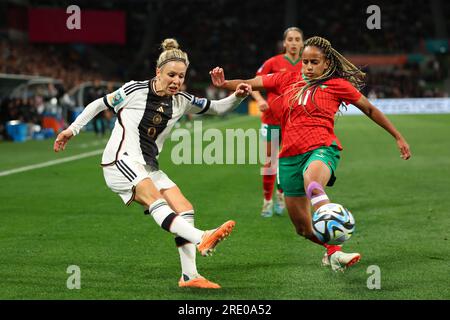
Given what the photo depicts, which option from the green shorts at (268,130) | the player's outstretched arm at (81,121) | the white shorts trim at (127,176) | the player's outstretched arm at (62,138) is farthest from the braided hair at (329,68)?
the green shorts at (268,130)

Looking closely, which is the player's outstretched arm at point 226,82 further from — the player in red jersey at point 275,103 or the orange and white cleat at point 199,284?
the player in red jersey at point 275,103

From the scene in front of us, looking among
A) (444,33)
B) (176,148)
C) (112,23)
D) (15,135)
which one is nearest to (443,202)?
(176,148)

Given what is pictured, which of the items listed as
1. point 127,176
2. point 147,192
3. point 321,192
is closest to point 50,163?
point 127,176

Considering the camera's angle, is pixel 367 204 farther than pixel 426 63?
No

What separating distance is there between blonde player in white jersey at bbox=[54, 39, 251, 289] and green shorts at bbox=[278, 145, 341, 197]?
36.4 inches

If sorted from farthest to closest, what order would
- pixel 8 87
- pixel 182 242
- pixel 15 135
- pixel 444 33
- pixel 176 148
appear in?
pixel 444 33, pixel 8 87, pixel 15 135, pixel 176 148, pixel 182 242

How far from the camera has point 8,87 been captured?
31.6 metres

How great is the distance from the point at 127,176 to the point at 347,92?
2.11 metres

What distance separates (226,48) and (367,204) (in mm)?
51509

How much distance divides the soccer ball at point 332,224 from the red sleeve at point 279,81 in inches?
63.8

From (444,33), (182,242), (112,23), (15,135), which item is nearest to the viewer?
(182,242)

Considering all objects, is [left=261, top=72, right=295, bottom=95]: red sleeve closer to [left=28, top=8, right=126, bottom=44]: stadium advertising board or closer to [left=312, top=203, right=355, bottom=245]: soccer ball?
[left=312, top=203, right=355, bottom=245]: soccer ball

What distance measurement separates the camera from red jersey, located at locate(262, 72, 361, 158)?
24.0 feet

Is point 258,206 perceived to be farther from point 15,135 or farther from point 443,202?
point 15,135
